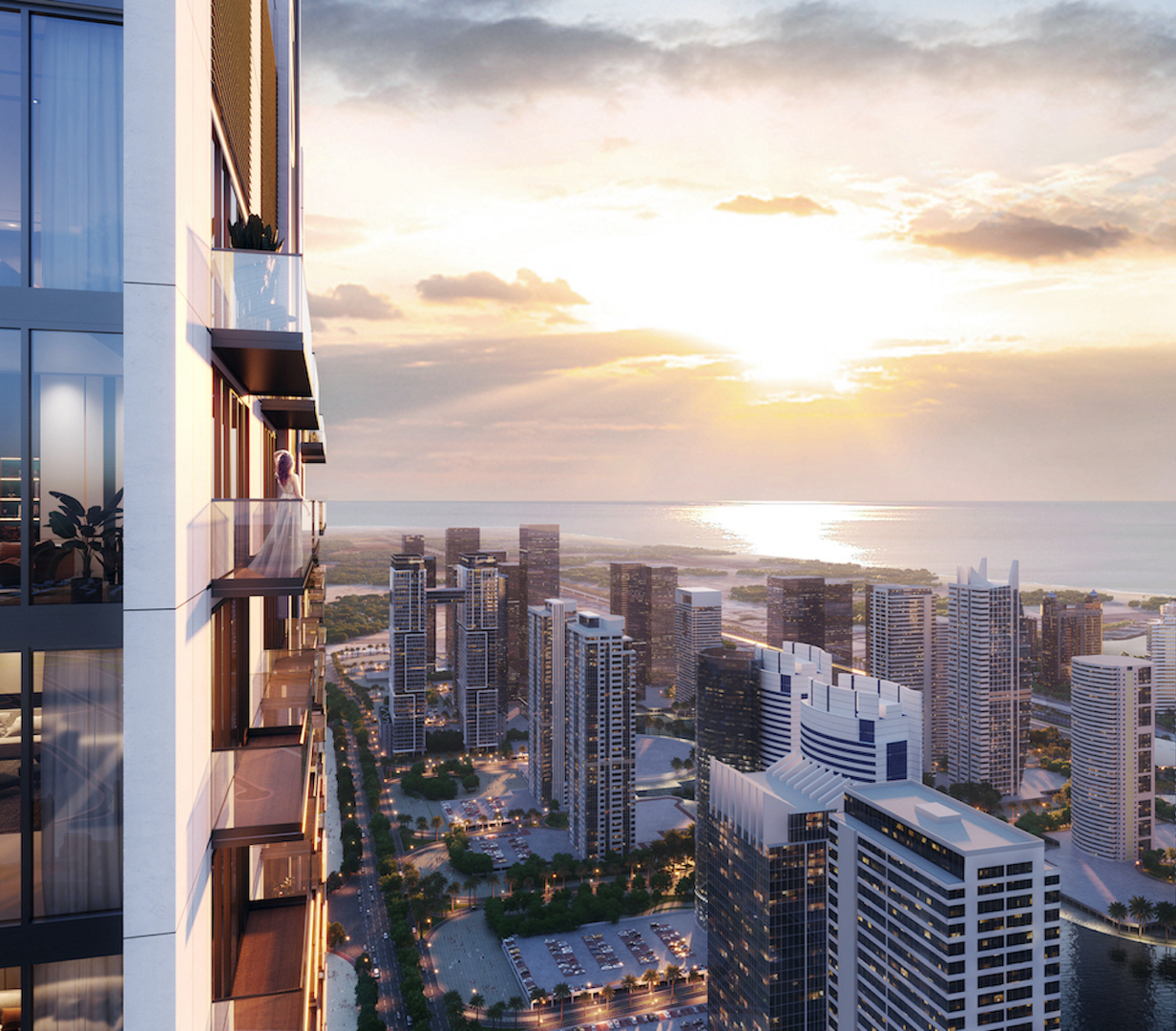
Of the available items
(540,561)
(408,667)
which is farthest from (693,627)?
(408,667)

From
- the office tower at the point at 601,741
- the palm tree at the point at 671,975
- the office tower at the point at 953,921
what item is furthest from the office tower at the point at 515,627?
the office tower at the point at 953,921

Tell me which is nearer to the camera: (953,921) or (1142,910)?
(953,921)

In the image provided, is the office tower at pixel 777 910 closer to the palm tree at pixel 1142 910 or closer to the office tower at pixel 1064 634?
the palm tree at pixel 1142 910

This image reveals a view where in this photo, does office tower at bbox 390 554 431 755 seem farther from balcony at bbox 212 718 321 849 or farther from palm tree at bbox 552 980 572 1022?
balcony at bbox 212 718 321 849

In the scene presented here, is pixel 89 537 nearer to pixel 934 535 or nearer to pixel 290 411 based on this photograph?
pixel 290 411

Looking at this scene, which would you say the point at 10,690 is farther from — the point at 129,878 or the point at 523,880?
the point at 523,880
